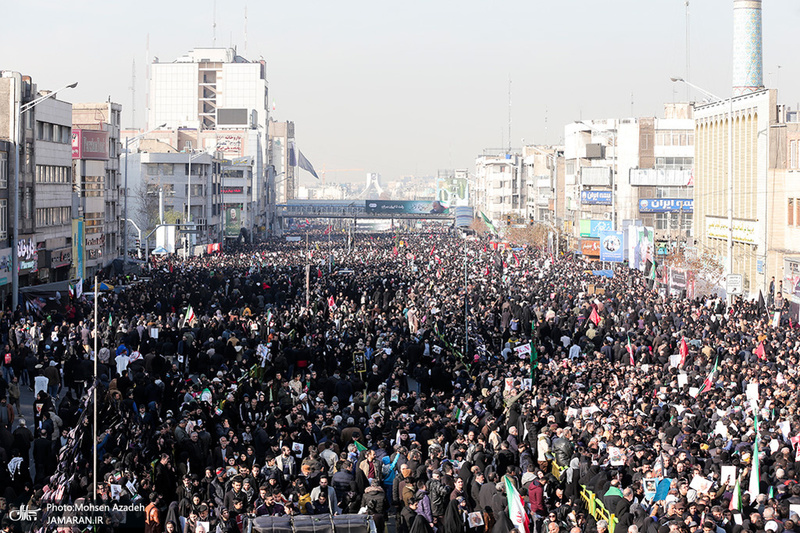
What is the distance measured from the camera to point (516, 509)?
46.2ft

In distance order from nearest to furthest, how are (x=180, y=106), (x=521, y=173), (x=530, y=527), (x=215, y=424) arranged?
(x=530, y=527) < (x=215, y=424) < (x=521, y=173) < (x=180, y=106)

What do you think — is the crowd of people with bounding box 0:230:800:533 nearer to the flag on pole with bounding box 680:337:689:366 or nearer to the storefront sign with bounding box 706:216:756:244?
the flag on pole with bounding box 680:337:689:366

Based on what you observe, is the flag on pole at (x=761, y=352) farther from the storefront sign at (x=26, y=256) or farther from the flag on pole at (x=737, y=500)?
the storefront sign at (x=26, y=256)

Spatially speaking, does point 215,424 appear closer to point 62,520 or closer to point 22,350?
point 62,520

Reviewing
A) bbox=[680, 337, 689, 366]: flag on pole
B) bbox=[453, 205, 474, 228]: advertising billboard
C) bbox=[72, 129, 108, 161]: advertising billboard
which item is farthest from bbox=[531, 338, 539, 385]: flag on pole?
bbox=[453, 205, 474, 228]: advertising billboard

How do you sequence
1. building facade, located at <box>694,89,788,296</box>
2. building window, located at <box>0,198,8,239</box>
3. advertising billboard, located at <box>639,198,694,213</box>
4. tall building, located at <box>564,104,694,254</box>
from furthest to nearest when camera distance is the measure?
tall building, located at <box>564,104,694,254</box> < advertising billboard, located at <box>639,198,694,213</box> < building facade, located at <box>694,89,788,296</box> < building window, located at <box>0,198,8,239</box>

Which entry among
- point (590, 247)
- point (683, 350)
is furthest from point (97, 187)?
point (683, 350)

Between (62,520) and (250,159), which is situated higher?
(250,159)

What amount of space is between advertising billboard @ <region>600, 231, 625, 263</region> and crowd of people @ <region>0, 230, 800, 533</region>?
1315 centimetres

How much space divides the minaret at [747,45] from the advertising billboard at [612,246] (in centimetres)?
2864

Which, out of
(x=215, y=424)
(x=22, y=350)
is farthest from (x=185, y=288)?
(x=215, y=424)

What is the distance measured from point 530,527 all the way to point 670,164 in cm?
8436

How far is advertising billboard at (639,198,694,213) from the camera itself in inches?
3155

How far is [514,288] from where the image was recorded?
46938 millimetres
